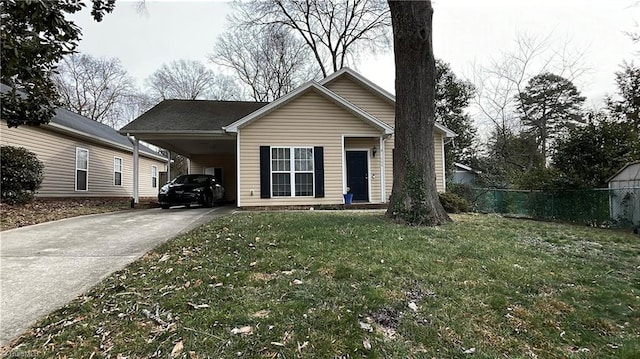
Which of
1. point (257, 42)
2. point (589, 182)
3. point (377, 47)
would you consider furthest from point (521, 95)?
point (257, 42)

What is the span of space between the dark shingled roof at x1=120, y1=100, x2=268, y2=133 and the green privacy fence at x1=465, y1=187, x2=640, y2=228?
1083cm

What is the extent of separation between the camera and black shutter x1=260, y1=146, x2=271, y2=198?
36.7 ft

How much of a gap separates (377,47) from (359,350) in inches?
953

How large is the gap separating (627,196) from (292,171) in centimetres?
951

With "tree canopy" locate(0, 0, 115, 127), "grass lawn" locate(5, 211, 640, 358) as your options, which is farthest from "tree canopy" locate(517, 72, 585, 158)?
"tree canopy" locate(0, 0, 115, 127)

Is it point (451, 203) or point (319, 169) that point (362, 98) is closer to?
point (319, 169)

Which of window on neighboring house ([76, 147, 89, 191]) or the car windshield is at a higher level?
window on neighboring house ([76, 147, 89, 191])

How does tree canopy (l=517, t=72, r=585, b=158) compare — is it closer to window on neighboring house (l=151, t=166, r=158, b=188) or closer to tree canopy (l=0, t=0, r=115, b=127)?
tree canopy (l=0, t=0, r=115, b=127)

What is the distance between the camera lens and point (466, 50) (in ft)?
66.8

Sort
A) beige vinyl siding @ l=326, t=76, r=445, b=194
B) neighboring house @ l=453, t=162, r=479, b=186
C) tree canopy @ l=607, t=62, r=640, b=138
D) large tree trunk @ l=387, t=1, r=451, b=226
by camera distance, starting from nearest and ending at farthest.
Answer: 1. large tree trunk @ l=387, t=1, r=451, b=226
2. beige vinyl siding @ l=326, t=76, r=445, b=194
3. tree canopy @ l=607, t=62, r=640, b=138
4. neighboring house @ l=453, t=162, r=479, b=186

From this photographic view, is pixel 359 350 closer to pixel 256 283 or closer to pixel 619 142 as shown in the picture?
pixel 256 283

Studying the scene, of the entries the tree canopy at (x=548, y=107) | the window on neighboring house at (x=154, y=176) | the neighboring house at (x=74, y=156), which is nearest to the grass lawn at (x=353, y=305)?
the neighboring house at (x=74, y=156)

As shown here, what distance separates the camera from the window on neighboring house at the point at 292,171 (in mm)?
11383

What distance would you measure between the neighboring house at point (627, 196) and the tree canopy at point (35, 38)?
14.0 metres
